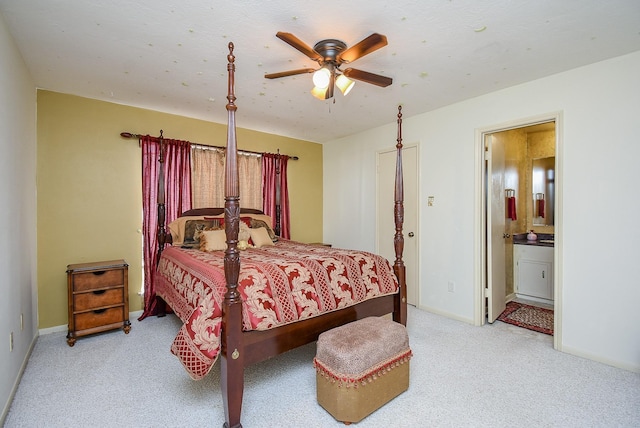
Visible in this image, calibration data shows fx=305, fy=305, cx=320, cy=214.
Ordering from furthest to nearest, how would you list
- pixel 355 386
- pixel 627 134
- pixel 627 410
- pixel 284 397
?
pixel 627 134, pixel 284 397, pixel 627 410, pixel 355 386

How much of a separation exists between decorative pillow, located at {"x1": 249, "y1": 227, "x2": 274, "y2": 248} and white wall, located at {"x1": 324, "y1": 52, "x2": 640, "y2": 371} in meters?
2.19

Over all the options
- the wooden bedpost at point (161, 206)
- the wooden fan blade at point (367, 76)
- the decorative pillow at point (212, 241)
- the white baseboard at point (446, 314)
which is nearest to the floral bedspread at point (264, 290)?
the decorative pillow at point (212, 241)

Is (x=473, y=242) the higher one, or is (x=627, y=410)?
(x=473, y=242)

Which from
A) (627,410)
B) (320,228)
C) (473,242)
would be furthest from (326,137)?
(627,410)

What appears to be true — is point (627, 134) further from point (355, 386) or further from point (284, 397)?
point (284, 397)

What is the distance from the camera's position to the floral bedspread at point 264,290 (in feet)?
6.05

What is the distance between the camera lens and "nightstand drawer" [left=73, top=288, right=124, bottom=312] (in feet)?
9.55

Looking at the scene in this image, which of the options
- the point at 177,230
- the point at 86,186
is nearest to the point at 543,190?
the point at 177,230

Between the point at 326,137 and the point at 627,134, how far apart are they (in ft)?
11.8

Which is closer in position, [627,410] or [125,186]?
[627,410]

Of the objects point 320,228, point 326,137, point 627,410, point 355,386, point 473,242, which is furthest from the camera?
point 320,228

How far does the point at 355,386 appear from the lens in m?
1.80

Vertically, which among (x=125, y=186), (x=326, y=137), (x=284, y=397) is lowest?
(x=284, y=397)

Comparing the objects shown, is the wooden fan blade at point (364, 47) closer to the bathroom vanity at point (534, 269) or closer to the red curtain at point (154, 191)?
the red curtain at point (154, 191)
